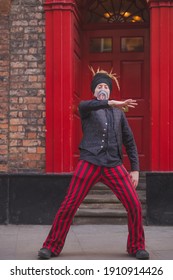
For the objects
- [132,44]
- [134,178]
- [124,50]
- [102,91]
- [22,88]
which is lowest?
[134,178]

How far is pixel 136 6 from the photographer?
9766mm

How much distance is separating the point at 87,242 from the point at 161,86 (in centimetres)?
276

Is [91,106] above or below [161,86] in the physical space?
below

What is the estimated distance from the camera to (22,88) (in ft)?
28.8

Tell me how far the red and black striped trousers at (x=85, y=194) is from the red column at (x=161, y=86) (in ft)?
8.73

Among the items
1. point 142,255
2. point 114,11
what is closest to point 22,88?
point 114,11

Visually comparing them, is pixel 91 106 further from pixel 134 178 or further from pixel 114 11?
pixel 114 11

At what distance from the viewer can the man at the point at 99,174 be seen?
19.4ft

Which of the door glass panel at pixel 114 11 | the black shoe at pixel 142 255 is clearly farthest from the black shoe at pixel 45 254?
the door glass panel at pixel 114 11

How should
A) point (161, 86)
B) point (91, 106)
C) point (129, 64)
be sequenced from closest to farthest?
point (91, 106) → point (161, 86) → point (129, 64)

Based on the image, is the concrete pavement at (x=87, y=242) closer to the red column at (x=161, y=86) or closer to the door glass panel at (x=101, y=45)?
the red column at (x=161, y=86)

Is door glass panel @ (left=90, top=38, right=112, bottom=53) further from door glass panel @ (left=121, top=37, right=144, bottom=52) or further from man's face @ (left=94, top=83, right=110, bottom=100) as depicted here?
man's face @ (left=94, top=83, right=110, bottom=100)

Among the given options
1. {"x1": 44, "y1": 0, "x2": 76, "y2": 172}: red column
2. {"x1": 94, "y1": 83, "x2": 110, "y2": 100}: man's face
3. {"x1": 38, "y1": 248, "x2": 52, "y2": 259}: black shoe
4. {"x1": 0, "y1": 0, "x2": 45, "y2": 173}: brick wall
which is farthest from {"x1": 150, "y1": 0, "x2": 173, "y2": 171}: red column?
{"x1": 38, "y1": 248, "x2": 52, "y2": 259}: black shoe

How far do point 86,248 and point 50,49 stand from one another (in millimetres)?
3348
